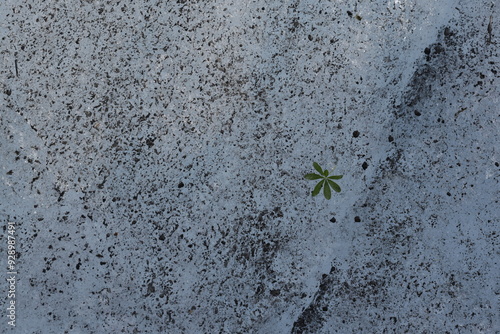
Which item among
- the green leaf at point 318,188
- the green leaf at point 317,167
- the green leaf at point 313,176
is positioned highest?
the green leaf at point 317,167

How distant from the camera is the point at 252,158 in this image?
6.98 feet

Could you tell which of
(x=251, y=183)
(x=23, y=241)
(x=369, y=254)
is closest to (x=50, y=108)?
(x=23, y=241)

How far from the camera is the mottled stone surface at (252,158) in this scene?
211cm

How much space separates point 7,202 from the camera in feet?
7.00

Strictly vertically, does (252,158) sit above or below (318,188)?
above

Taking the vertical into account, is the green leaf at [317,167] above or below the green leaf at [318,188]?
above

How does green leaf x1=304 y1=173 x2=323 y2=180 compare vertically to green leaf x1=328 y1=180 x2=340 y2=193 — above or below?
above

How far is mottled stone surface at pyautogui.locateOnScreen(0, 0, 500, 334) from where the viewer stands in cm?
211

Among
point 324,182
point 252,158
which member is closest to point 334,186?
point 324,182

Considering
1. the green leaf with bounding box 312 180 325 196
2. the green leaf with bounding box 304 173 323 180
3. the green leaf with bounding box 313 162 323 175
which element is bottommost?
the green leaf with bounding box 312 180 325 196

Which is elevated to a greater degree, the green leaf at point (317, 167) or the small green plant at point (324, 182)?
the green leaf at point (317, 167)

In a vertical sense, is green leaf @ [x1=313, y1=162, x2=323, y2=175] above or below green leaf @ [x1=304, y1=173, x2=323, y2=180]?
above

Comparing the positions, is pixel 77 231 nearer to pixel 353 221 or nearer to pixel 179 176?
pixel 179 176

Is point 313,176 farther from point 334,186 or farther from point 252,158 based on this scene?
point 252,158
